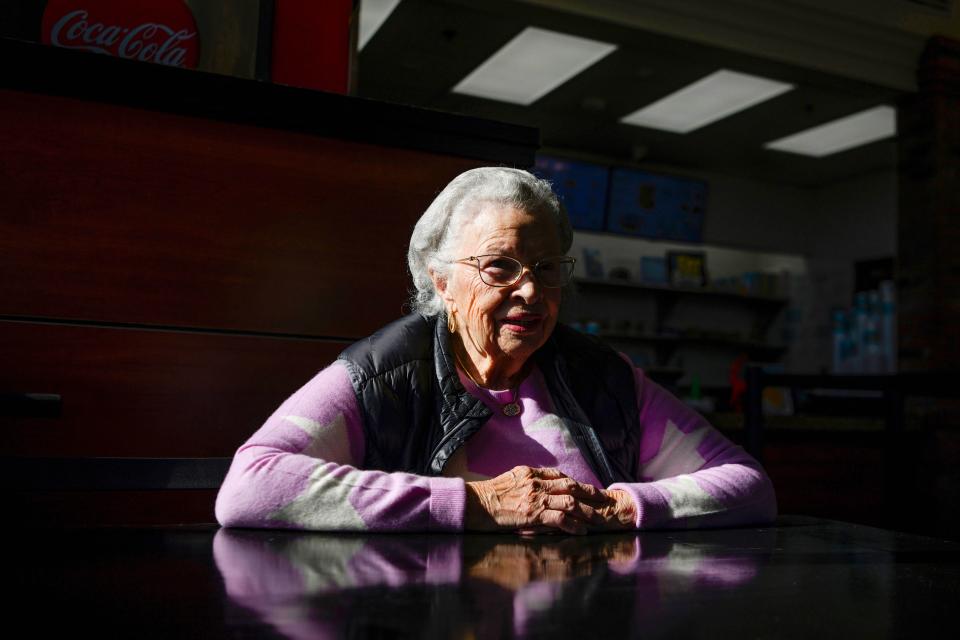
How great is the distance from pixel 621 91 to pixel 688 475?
5.25m

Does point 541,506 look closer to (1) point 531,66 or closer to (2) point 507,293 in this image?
(2) point 507,293

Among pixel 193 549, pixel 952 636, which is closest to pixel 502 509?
pixel 193 549

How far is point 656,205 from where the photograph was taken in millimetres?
8023

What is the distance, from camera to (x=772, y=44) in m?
4.98

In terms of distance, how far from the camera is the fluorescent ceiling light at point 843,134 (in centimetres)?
672

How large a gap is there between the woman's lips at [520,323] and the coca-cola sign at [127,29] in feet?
2.93

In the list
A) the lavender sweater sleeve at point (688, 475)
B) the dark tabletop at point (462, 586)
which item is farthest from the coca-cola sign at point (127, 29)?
the lavender sweater sleeve at point (688, 475)

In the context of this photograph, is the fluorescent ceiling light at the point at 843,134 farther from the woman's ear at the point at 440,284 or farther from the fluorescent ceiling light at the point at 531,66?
the woman's ear at the point at 440,284

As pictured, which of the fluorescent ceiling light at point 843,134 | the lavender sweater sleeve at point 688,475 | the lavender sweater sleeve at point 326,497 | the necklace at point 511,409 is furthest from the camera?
the fluorescent ceiling light at point 843,134

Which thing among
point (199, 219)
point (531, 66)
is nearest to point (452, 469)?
point (199, 219)

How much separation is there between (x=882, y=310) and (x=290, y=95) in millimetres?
5866

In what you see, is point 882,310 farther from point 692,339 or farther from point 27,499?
point 27,499

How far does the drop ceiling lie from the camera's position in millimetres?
4898

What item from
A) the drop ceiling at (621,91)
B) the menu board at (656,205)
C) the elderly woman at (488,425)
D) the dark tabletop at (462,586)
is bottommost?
the dark tabletop at (462,586)
